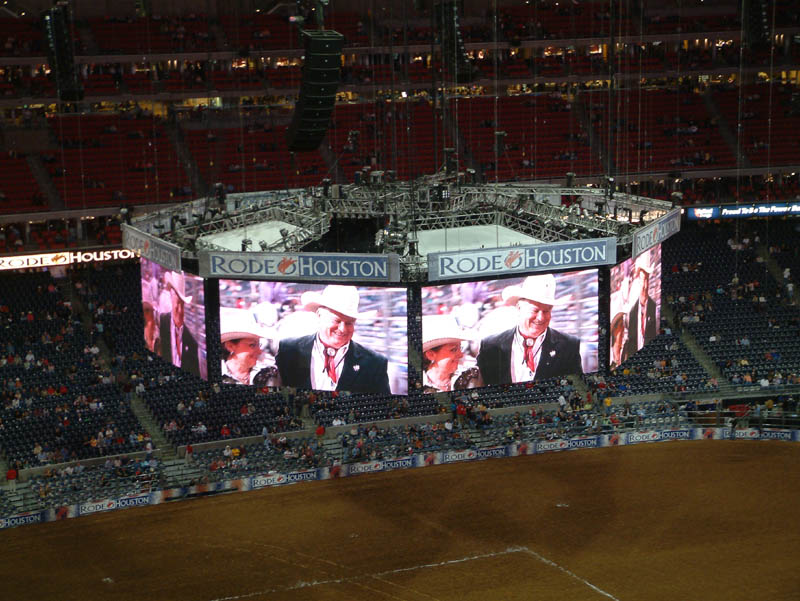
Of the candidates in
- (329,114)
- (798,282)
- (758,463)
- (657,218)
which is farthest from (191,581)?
(798,282)

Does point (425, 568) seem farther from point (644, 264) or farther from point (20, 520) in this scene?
point (20, 520)

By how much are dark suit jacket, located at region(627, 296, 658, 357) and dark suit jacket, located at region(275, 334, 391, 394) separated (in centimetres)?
694

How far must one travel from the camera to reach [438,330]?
1140 inches

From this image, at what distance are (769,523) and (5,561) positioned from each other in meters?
21.1

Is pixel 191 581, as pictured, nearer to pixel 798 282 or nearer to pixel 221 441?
pixel 221 441

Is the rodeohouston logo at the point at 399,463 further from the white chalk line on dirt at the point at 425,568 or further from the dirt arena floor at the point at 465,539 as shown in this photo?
the white chalk line on dirt at the point at 425,568

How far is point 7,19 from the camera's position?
49.2m

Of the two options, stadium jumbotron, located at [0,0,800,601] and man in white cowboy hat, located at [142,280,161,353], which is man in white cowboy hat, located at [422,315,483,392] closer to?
stadium jumbotron, located at [0,0,800,601]

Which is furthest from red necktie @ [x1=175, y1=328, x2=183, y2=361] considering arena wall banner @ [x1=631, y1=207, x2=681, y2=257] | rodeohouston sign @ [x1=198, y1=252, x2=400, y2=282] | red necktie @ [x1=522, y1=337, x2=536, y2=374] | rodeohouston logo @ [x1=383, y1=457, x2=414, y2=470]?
arena wall banner @ [x1=631, y1=207, x2=681, y2=257]

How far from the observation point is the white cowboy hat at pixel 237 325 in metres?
29.6

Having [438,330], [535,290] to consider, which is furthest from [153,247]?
[535,290]

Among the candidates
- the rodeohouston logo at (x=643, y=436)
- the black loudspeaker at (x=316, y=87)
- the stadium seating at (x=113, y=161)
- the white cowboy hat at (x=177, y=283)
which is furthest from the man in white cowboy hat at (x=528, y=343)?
the stadium seating at (x=113, y=161)

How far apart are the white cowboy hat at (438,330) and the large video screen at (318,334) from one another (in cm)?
50

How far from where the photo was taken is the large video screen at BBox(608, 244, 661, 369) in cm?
3023
